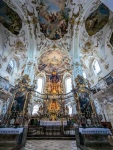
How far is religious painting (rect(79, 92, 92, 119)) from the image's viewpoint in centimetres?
738

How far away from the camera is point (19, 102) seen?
26.1ft

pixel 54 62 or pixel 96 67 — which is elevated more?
pixel 54 62

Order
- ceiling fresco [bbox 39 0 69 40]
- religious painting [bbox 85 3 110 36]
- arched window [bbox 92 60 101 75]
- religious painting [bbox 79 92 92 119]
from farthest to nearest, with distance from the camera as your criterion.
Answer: arched window [bbox 92 60 101 75] → ceiling fresco [bbox 39 0 69 40] → religious painting [bbox 85 3 110 36] → religious painting [bbox 79 92 92 119]

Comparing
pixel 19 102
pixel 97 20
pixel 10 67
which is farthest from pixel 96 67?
pixel 10 67

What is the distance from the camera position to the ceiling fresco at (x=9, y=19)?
950 cm

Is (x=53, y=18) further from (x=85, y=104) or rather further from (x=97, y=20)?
(x=85, y=104)

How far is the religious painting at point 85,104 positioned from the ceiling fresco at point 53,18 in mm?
9191

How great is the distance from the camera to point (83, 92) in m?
8.48

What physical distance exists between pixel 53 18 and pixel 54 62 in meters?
7.57

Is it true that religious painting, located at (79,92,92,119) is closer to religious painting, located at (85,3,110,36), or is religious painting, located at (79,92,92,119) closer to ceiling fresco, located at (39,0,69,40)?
religious painting, located at (85,3,110,36)

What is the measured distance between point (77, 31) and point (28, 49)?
6.89 meters

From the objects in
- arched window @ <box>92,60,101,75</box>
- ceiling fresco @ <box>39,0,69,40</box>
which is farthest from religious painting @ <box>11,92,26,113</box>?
arched window @ <box>92,60,101,75</box>

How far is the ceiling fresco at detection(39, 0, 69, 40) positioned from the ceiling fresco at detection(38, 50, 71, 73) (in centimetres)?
274

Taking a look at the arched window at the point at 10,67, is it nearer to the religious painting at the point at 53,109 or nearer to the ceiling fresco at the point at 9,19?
the ceiling fresco at the point at 9,19
